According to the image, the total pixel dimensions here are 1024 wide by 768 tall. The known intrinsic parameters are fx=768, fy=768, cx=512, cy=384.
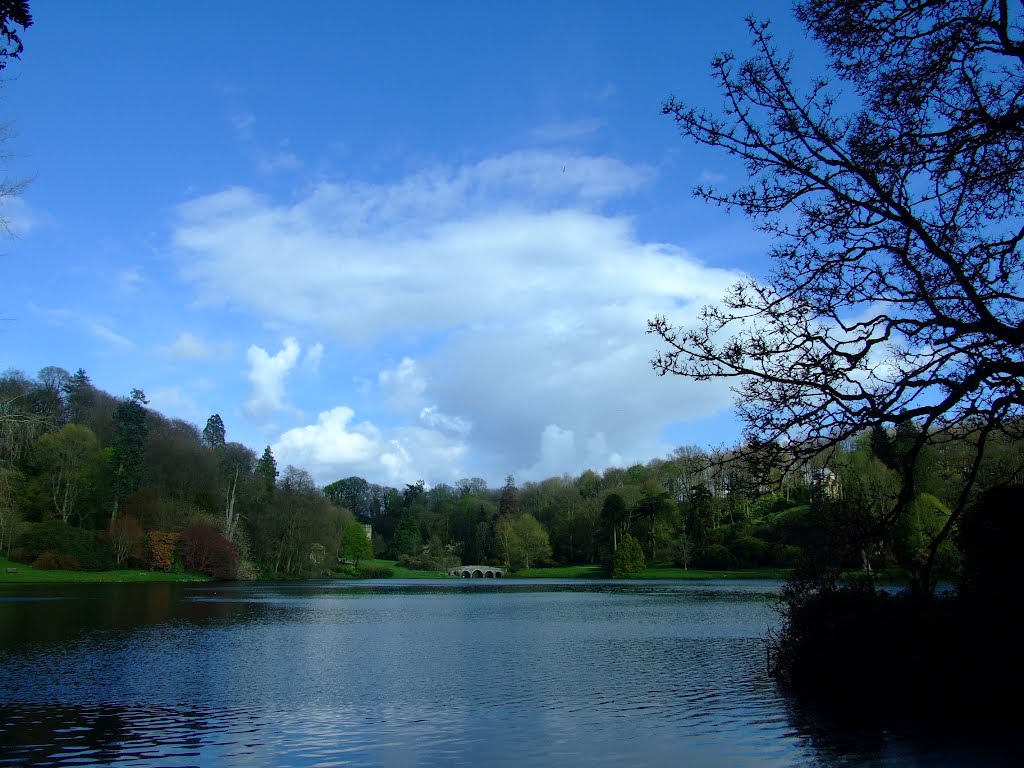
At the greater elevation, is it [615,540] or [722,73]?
[722,73]

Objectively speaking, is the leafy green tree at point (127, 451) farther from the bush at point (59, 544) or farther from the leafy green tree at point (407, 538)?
the leafy green tree at point (407, 538)

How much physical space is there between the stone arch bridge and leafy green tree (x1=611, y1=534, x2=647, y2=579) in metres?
24.1

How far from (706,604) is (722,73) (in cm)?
3735

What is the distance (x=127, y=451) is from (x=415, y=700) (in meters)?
72.0

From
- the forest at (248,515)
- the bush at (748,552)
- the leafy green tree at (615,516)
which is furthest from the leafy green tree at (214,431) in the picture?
the bush at (748,552)

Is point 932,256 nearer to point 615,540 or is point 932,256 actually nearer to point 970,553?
point 970,553

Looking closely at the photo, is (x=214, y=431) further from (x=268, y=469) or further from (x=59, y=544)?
(x=59, y=544)

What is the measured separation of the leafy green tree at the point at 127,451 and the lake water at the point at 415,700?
49377 mm

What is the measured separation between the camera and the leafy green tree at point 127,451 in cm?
7675

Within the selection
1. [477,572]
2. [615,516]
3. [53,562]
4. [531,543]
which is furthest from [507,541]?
[53,562]

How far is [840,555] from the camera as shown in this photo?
47.0ft

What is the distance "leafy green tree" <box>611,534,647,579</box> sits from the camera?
316 feet

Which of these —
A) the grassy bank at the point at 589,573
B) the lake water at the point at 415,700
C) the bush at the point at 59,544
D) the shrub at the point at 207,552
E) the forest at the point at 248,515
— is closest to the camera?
the lake water at the point at 415,700

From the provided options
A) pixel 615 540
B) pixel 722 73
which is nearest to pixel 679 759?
pixel 722 73
